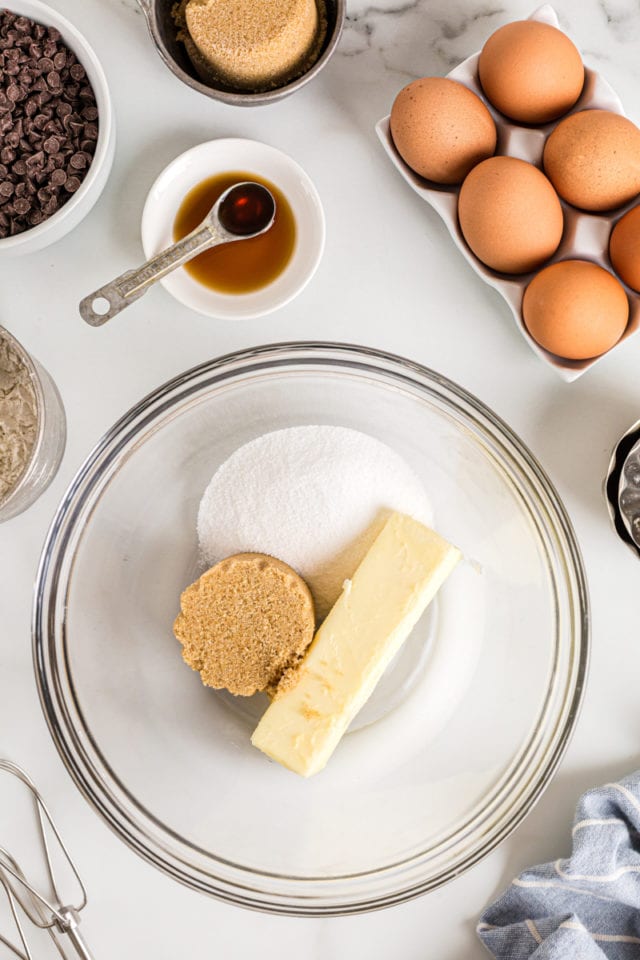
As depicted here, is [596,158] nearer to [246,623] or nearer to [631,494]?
[631,494]

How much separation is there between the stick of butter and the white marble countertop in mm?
254

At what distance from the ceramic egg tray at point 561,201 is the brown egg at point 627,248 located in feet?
0.06

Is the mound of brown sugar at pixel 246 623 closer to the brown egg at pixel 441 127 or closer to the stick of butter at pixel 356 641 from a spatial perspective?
the stick of butter at pixel 356 641

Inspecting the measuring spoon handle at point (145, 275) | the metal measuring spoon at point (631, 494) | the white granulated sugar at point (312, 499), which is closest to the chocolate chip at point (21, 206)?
the measuring spoon handle at point (145, 275)

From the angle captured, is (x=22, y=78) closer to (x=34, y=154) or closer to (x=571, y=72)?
(x=34, y=154)

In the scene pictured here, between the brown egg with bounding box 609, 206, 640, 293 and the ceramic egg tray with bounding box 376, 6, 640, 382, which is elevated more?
the ceramic egg tray with bounding box 376, 6, 640, 382

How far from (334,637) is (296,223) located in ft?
1.81

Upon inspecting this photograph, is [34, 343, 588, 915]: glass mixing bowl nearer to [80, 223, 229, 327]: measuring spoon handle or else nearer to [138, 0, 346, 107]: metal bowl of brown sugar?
[80, 223, 229, 327]: measuring spoon handle

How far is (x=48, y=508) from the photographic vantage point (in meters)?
1.10

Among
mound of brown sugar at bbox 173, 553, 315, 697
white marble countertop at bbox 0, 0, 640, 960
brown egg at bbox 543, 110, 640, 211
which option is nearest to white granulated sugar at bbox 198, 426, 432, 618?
mound of brown sugar at bbox 173, 553, 315, 697

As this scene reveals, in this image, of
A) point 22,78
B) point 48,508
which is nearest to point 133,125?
point 22,78

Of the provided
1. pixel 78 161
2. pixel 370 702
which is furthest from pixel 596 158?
pixel 370 702

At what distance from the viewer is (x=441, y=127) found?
960 millimetres

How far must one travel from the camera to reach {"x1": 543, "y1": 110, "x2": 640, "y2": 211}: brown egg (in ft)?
3.08
